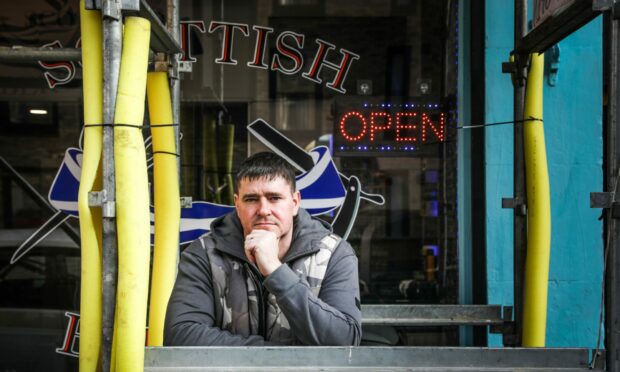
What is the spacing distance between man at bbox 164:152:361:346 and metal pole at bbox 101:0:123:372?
43 centimetres

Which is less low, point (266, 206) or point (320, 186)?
point (320, 186)

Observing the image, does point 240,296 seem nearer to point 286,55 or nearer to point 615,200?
point 615,200

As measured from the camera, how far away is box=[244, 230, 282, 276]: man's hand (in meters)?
2.84

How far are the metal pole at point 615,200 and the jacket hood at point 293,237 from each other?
4.04 feet

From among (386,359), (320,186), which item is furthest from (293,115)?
(386,359)

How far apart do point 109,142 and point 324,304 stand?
1.11 m

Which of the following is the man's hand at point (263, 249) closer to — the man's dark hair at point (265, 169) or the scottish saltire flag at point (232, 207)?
the man's dark hair at point (265, 169)

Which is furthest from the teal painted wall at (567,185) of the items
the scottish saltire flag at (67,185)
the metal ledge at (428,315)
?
the scottish saltire flag at (67,185)

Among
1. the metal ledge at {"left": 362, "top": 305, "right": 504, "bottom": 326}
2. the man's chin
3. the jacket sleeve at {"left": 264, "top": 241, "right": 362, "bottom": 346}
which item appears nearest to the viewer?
the jacket sleeve at {"left": 264, "top": 241, "right": 362, "bottom": 346}

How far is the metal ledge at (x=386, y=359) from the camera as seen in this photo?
261cm

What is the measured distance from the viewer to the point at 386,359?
265cm

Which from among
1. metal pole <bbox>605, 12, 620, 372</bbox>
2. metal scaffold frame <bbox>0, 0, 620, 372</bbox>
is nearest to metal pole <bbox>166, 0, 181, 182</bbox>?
metal scaffold frame <bbox>0, 0, 620, 372</bbox>

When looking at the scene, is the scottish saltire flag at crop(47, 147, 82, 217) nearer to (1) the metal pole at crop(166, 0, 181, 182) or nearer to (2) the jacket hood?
(1) the metal pole at crop(166, 0, 181, 182)

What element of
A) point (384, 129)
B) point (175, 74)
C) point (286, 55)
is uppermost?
point (286, 55)
